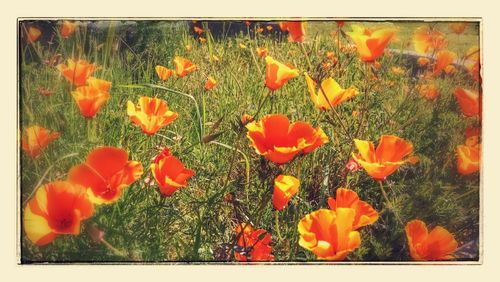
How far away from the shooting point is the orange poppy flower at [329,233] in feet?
6.31

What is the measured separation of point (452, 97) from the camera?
78.0 inches

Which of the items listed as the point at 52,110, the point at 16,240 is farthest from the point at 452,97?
the point at 16,240

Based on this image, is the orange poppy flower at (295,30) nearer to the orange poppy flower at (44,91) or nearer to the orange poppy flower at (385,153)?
the orange poppy flower at (385,153)

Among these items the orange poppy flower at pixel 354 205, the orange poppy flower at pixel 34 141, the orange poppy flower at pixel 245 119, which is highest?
the orange poppy flower at pixel 245 119

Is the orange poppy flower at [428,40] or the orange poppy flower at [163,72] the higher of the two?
the orange poppy flower at [428,40]

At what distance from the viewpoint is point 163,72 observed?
1980 mm

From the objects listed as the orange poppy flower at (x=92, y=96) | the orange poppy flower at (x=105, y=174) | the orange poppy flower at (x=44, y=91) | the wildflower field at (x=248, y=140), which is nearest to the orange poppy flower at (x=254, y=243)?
the wildflower field at (x=248, y=140)

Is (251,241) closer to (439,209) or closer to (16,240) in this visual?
(439,209)

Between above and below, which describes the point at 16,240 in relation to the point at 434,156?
below

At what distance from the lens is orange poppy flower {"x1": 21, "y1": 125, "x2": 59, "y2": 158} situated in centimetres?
194

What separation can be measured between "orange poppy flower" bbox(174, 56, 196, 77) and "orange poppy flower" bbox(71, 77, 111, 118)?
22cm

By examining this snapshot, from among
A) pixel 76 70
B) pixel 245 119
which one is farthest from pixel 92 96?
pixel 245 119

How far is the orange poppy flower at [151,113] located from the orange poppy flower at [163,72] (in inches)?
3.0

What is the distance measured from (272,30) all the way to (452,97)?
617 mm
